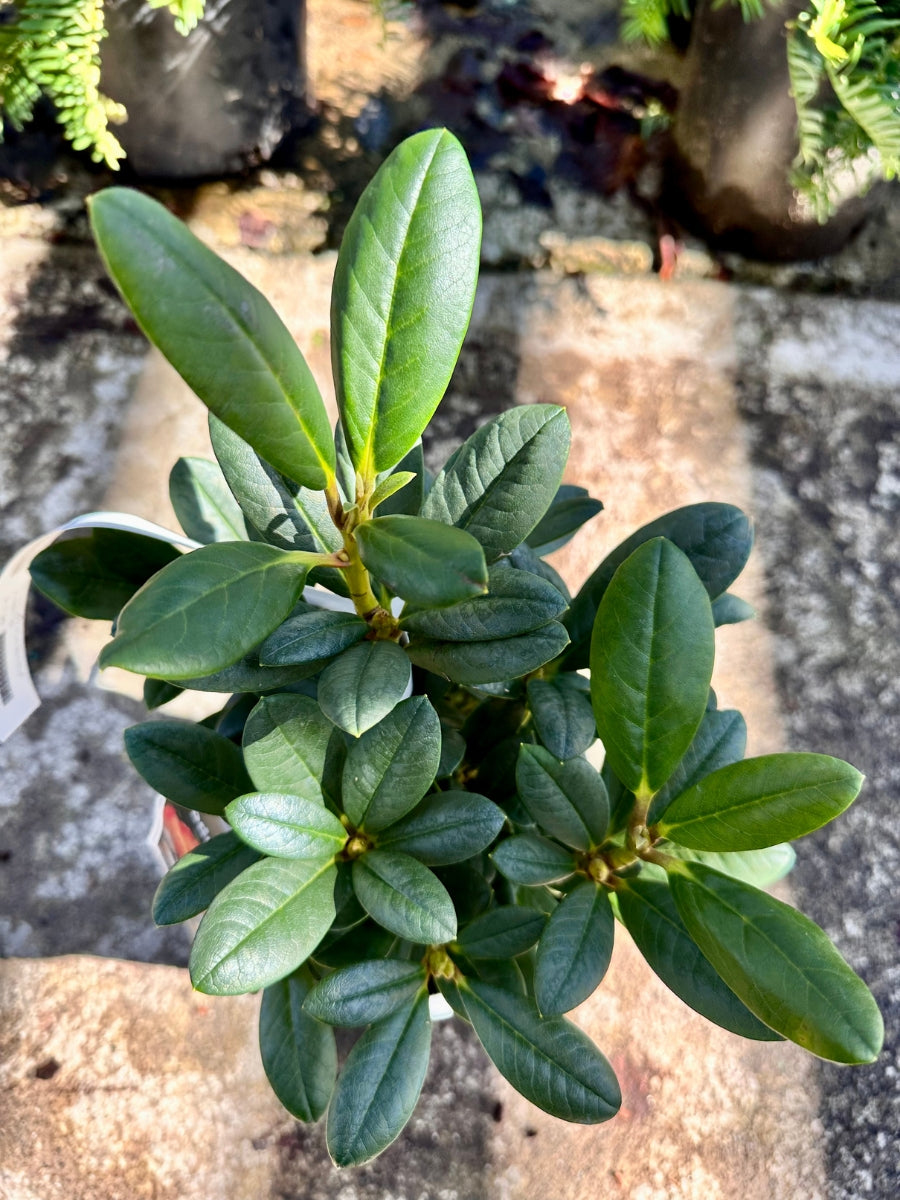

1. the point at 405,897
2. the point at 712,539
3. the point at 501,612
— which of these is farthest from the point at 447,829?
the point at 712,539

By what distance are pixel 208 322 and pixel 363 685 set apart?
250 millimetres

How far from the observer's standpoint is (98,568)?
78 centimetres

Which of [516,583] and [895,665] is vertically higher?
[516,583]

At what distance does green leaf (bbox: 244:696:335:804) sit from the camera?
2.11 ft

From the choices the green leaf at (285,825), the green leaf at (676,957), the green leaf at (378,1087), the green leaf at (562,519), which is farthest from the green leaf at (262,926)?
the green leaf at (562,519)

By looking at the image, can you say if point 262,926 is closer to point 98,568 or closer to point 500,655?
point 500,655

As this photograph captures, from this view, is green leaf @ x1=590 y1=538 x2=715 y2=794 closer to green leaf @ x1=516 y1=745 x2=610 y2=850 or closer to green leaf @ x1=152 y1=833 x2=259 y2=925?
green leaf @ x1=516 y1=745 x2=610 y2=850

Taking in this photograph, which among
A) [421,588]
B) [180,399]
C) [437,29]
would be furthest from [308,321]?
[421,588]

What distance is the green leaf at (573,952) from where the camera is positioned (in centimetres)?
60

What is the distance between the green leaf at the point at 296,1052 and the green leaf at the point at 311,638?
0.31m

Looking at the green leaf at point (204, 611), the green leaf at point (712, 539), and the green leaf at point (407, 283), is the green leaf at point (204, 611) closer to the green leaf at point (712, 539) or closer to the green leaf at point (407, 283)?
the green leaf at point (407, 283)

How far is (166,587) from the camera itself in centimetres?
50

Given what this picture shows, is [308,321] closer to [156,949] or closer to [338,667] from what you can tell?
[156,949]

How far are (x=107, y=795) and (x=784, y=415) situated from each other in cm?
133
